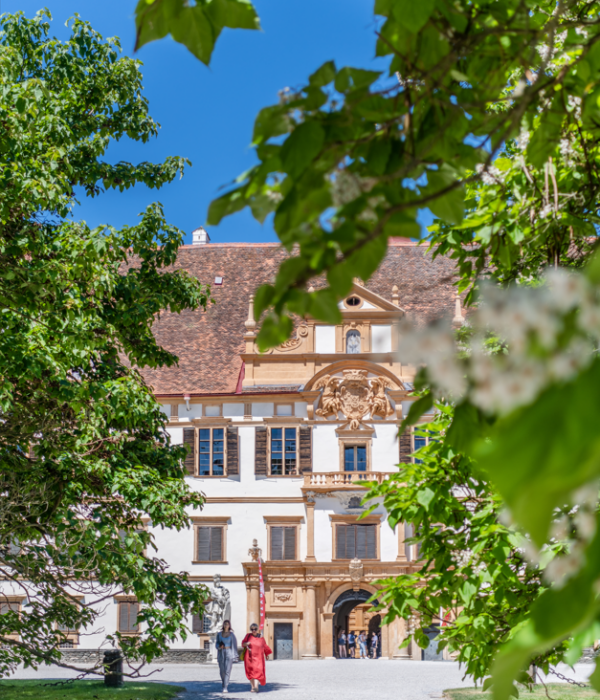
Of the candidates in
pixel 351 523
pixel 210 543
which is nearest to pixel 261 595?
pixel 210 543

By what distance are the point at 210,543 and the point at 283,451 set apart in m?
3.83

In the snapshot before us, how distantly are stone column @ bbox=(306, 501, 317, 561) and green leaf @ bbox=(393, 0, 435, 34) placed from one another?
85.3 feet

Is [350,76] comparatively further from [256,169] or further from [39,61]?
[39,61]

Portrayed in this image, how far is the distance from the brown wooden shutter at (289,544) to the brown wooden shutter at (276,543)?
134 millimetres

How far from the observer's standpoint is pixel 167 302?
12.1 meters

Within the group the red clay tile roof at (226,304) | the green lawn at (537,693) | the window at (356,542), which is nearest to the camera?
the green lawn at (537,693)

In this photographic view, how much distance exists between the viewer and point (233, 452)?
2767cm

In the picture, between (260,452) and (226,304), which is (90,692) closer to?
(260,452)

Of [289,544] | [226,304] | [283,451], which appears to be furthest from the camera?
[226,304]

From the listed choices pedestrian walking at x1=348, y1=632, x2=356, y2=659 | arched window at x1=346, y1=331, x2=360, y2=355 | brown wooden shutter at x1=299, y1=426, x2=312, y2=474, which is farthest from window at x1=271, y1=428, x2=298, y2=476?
pedestrian walking at x1=348, y1=632, x2=356, y2=659

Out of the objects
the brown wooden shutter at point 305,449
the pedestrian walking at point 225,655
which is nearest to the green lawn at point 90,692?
the pedestrian walking at point 225,655

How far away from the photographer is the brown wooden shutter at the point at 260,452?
27516 millimetres

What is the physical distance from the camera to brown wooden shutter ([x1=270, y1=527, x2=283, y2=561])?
26812 mm

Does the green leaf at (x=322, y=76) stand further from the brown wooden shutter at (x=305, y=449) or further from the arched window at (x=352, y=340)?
the arched window at (x=352, y=340)
